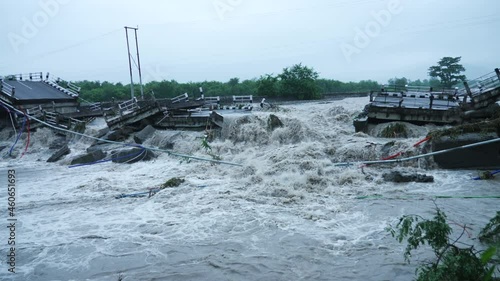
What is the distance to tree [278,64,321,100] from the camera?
41125 millimetres

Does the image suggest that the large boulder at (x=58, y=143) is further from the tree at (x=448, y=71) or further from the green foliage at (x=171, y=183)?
the tree at (x=448, y=71)

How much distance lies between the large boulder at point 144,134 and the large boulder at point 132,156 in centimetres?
222

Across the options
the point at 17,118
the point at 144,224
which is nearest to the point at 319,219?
the point at 144,224

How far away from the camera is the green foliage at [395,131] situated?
16.1 m

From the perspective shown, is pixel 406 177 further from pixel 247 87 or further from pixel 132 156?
pixel 247 87

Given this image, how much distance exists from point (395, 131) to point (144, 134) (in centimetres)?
1350

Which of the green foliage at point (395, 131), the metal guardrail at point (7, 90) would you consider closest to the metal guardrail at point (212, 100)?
the green foliage at point (395, 131)

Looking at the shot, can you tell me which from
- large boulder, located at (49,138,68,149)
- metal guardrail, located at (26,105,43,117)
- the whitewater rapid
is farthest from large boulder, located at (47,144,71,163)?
metal guardrail, located at (26,105,43,117)

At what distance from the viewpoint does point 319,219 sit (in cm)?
826

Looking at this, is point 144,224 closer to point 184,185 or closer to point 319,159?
point 184,185

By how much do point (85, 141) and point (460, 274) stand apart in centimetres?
2214

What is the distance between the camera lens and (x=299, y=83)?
41.3 meters

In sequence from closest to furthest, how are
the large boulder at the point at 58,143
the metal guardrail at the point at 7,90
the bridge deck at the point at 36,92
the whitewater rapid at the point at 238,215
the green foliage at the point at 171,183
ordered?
1. the whitewater rapid at the point at 238,215
2. the green foliage at the point at 171,183
3. the large boulder at the point at 58,143
4. the metal guardrail at the point at 7,90
5. the bridge deck at the point at 36,92

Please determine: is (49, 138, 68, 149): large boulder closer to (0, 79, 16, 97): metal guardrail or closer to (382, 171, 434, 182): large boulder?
Answer: (0, 79, 16, 97): metal guardrail
